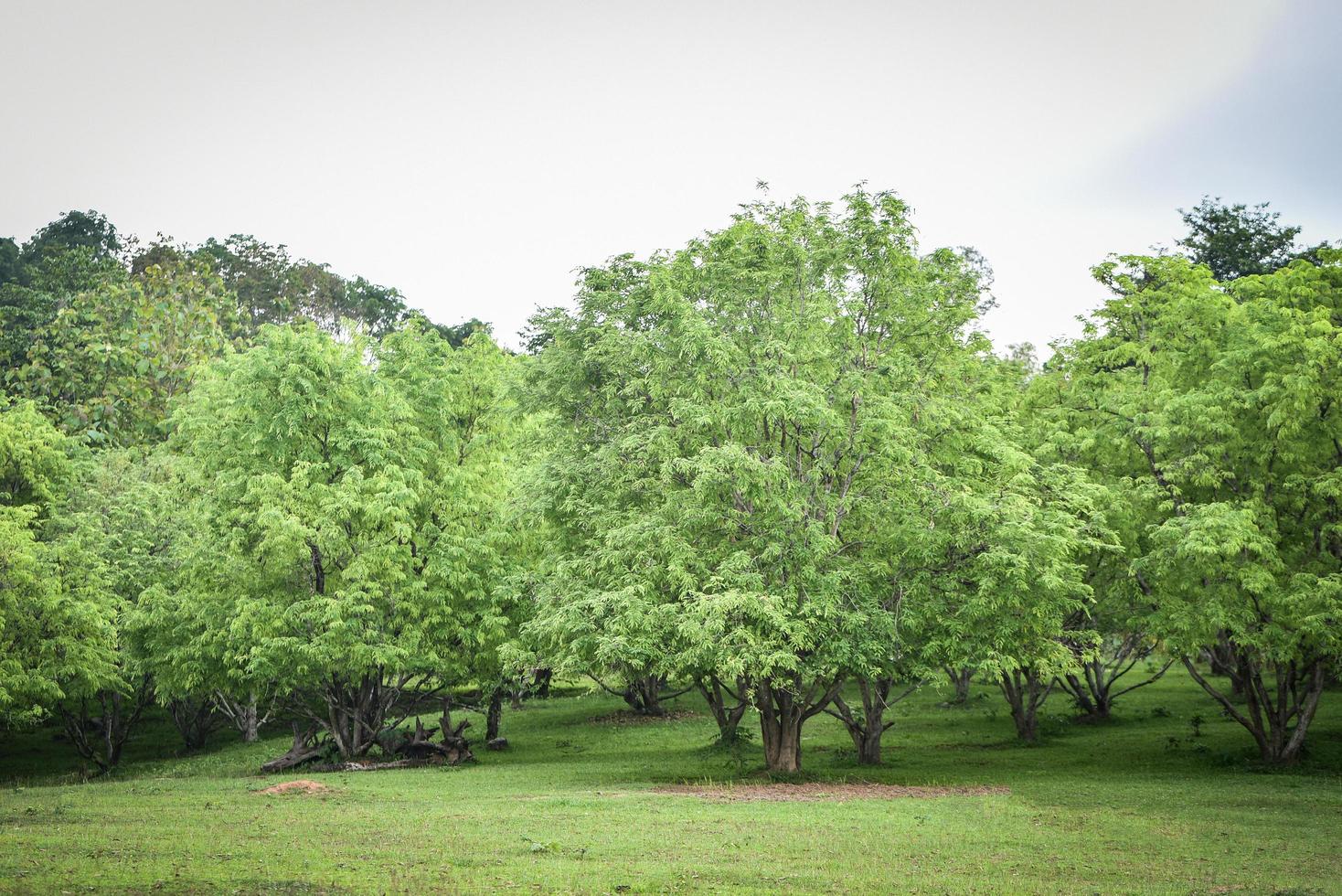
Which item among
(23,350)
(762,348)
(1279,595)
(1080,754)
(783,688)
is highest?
(23,350)

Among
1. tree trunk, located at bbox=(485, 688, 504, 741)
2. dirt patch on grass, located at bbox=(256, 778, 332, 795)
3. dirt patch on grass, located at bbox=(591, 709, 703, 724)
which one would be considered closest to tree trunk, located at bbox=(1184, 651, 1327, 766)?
dirt patch on grass, located at bbox=(591, 709, 703, 724)

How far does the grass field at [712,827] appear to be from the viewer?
14.7 m

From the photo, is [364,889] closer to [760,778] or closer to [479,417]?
Answer: [760,778]

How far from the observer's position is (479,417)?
41.8 m

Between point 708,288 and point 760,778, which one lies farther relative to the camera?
point 708,288

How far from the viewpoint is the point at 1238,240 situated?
212ft

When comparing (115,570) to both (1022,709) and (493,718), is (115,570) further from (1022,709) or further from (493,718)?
(1022,709)

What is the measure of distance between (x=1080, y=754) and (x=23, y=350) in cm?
7697

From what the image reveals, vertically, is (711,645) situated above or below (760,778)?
above

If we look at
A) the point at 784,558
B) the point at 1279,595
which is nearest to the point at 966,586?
the point at 784,558

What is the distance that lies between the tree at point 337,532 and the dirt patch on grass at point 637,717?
406 inches

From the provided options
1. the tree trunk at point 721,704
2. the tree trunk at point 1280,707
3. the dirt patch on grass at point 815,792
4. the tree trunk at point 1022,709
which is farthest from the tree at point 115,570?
the tree trunk at point 1280,707

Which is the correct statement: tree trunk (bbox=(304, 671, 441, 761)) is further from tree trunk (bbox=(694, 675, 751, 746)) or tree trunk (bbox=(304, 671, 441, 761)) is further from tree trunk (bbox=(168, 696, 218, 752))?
tree trunk (bbox=(694, 675, 751, 746))

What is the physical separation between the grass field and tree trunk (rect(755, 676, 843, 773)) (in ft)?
2.75
